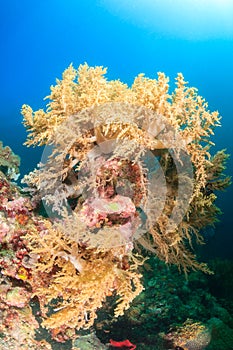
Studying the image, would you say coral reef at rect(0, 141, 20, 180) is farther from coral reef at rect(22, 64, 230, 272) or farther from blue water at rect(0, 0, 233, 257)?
blue water at rect(0, 0, 233, 257)

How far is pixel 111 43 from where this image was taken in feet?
382

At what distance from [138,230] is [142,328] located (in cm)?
240

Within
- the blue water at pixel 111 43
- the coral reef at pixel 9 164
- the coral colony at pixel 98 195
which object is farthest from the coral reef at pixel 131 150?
the blue water at pixel 111 43

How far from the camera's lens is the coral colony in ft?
12.3

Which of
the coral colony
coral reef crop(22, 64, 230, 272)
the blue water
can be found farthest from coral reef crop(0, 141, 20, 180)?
the blue water

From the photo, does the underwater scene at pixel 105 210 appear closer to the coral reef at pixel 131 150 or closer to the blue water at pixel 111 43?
the coral reef at pixel 131 150

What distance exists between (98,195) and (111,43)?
413ft

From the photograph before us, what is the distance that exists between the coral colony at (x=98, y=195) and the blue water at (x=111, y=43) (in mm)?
74841

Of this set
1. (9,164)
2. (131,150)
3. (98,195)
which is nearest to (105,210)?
(98,195)

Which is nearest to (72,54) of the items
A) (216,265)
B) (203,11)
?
(203,11)

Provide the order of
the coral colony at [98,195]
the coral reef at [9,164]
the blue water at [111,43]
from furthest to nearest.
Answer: the blue water at [111,43], the coral reef at [9,164], the coral colony at [98,195]

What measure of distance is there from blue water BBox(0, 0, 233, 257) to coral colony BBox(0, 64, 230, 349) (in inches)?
2946

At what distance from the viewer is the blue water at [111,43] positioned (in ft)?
303

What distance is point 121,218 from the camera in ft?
13.7
